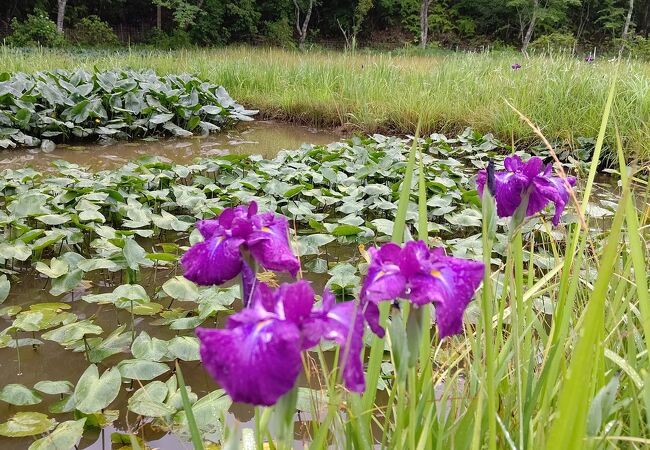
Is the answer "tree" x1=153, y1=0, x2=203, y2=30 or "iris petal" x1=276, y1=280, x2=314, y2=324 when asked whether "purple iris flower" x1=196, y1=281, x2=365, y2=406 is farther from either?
"tree" x1=153, y1=0, x2=203, y2=30

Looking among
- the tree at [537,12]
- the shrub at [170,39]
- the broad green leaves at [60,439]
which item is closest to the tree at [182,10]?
the shrub at [170,39]

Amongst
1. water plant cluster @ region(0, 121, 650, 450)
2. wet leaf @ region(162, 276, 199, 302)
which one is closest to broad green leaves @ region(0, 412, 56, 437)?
water plant cluster @ region(0, 121, 650, 450)

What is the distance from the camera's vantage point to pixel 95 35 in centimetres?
1599

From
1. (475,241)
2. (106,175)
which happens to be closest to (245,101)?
(106,175)

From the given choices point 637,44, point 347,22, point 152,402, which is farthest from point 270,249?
point 637,44

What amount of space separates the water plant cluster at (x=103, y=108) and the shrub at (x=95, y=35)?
12142 mm

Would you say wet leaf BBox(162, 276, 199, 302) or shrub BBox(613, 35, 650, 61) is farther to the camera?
shrub BBox(613, 35, 650, 61)

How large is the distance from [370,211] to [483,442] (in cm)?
189

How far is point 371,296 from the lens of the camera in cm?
50

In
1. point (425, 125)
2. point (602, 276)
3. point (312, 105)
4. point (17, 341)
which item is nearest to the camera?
point (602, 276)

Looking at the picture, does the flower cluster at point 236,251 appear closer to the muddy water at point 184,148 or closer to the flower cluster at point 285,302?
the flower cluster at point 285,302

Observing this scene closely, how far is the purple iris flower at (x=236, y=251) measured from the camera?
23.4 inches

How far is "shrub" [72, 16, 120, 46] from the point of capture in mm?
15859

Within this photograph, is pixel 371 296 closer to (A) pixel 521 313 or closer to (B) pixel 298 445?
(A) pixel 521 313
